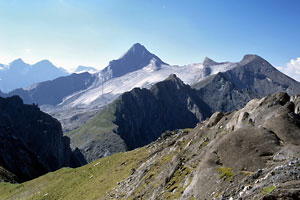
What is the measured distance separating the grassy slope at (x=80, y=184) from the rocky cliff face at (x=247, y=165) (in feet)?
43.6

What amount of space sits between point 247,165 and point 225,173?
224 centimetres

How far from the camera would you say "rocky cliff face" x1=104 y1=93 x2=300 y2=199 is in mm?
15805

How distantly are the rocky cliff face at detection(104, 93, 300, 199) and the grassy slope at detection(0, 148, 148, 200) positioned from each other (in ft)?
43.6

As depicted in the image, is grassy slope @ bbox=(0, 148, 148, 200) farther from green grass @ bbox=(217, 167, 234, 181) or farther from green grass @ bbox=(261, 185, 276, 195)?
green grass @ bbox=(261, 185, 276, 195)

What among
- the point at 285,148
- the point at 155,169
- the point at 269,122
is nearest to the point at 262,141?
the point at 285,148

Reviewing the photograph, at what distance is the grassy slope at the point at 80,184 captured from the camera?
47237mm

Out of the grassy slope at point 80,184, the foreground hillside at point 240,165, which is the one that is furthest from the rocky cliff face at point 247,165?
the grassy slope at point 80,184

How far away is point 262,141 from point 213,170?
6173 millimetres

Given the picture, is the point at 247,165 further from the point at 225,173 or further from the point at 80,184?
the point at 80,184

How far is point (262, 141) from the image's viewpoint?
23.5 m

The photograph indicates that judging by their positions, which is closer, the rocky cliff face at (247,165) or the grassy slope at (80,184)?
the rocky cliff face at (247,165)

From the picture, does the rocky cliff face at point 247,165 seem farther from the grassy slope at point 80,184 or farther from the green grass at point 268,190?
the grassy slope at point 80,184

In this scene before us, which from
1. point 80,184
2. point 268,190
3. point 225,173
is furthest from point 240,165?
point 80,184

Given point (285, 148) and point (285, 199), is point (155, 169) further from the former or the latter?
point (285, 199)
